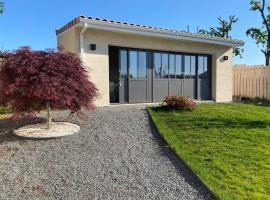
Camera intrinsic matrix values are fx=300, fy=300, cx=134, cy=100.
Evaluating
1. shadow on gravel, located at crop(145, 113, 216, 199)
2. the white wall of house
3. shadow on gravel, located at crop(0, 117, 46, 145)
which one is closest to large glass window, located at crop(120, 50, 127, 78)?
the white wall of house

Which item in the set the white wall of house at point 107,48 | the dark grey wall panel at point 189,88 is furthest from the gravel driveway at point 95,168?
the dark grey wall panel at point 189,88

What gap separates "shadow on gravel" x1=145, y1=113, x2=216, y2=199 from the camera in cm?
470

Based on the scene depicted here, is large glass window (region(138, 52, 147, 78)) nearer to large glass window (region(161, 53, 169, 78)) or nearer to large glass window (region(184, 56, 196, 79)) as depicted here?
large glass window (region(161, 53, 169, 78))

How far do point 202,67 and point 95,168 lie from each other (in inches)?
411

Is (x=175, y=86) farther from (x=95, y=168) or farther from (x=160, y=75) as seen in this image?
(x=95, y=168)

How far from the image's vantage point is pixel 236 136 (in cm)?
725

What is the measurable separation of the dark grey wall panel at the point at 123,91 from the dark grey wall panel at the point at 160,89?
1384 millimetres

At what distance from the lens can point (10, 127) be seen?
7730mm

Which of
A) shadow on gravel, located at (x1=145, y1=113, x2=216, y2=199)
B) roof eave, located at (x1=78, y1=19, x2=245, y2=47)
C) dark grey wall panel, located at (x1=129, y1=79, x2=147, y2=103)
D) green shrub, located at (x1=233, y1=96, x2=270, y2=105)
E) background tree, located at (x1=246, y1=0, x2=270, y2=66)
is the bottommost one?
shadow on gravel, located at (x1=145, y1=113, x2=216, y2=199)

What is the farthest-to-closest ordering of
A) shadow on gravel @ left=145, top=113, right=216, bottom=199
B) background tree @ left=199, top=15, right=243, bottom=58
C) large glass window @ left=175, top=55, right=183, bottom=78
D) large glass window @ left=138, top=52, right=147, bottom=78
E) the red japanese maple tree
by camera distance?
background tree @ left=199, top=15, right=243, bottom=58, large glass window @ left=175, top=55, right=183, bottom=78, large glass window @ left=138, top=52, right=147, bottom=78, the red japanese maple tree, shadow on gravel @ left=145, top=113, right=216, bottom=199

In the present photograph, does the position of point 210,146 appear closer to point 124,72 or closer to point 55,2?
point 124,72

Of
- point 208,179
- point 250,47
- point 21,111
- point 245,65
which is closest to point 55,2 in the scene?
point 21,111

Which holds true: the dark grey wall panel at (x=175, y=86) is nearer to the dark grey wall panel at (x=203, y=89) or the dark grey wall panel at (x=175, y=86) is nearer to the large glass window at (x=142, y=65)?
the dark grey wall panel at (x=203, y=89)

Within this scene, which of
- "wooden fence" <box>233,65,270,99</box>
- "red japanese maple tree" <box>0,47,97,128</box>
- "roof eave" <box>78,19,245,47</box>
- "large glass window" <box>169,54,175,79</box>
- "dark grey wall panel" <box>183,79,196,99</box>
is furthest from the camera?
"wooden fence" <box>233,65,270,99</box>
